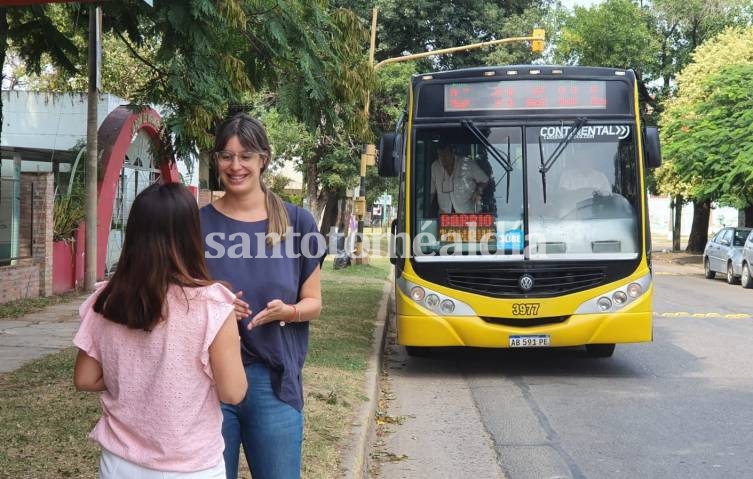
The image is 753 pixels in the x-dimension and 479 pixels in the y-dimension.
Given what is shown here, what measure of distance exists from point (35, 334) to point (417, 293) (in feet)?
15.7

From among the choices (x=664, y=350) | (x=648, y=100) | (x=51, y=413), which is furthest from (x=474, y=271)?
(x=51, y=413)

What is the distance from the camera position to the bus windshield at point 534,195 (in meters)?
9.27

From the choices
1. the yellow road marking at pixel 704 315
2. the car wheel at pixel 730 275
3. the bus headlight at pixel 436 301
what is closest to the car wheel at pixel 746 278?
the car wheel at pixel 730 275

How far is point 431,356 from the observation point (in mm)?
11016

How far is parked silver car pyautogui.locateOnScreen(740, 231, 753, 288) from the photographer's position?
2283cm

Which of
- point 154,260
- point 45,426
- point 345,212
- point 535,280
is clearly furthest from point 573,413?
point 345,212

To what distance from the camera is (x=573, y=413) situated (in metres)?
7.73

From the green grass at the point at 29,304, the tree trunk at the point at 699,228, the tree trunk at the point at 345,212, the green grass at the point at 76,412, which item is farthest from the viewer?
the tree trunk at the point at 699,228

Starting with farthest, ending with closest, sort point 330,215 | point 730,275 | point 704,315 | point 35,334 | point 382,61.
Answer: point 330,215 → point 730,275 → point 382,61 → point 704,315 → point 35,334

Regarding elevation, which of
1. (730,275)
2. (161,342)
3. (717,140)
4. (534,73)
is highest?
(717,140)

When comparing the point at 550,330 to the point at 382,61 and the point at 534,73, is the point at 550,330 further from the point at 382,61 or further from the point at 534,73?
the point at 382,61

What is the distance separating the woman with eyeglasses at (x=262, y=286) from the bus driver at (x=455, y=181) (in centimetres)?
612

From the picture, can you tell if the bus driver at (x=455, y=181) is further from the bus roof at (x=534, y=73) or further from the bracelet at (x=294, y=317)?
the bracelet at (x=294, y=317)

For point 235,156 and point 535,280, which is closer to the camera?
point 235,156
